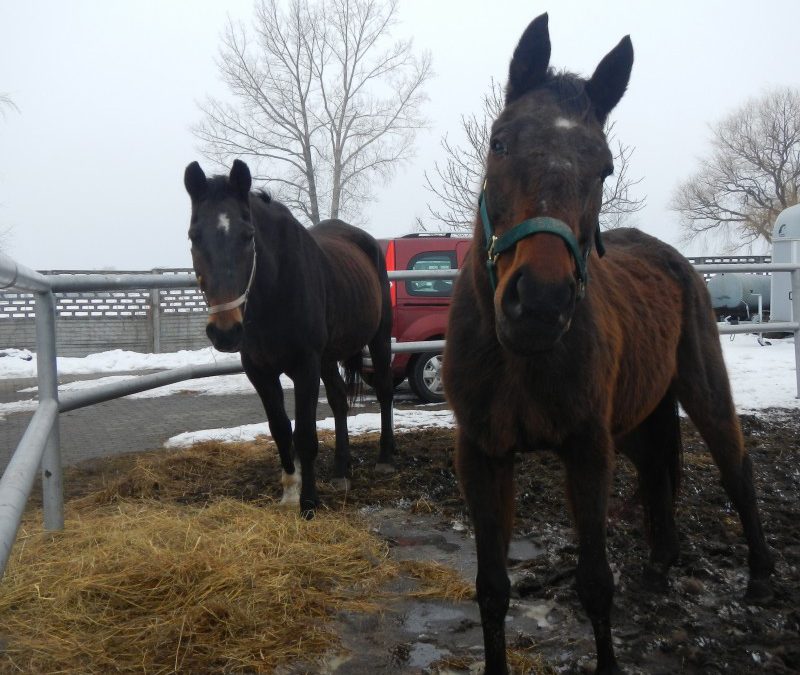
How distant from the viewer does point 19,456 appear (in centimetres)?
176

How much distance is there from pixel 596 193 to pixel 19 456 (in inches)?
71.2

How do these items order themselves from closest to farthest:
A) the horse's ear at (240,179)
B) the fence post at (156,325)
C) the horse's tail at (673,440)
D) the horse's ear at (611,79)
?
the horse's ear at (611,79) < the horse's tail at (673,440) < the horse's ear at (240,179) < the fence post at (156,325)

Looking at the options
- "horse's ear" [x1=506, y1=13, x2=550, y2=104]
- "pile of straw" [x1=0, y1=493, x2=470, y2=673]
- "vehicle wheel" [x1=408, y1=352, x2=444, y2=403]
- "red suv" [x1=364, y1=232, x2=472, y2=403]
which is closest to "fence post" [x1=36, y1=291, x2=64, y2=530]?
"pile of straw" [x1=0, y1=493, x2=470, y2=673]

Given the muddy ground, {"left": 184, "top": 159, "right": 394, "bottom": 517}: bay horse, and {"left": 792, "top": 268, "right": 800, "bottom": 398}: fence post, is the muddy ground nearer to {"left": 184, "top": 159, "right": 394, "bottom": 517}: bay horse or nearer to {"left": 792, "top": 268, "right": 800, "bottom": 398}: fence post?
{"left": 184, "top": 159, "right": 394, "bottom": 517}: bay horse

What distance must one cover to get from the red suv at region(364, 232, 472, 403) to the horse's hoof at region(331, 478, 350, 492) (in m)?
3.65

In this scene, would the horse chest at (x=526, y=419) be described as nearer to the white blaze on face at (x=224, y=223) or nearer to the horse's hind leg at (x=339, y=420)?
the white blaze on face at (x=224, y=223)

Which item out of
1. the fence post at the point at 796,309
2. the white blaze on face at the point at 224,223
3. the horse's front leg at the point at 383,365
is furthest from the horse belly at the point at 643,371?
the fence post at the point at 796,309

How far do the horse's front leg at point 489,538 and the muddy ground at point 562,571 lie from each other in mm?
191

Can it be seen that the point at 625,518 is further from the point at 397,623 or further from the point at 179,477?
the point at 179,477

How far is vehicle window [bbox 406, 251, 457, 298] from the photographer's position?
853 centimetres

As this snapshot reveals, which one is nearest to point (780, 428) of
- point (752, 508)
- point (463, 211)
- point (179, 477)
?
point (752, 508)

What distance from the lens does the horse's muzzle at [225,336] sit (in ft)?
11.6

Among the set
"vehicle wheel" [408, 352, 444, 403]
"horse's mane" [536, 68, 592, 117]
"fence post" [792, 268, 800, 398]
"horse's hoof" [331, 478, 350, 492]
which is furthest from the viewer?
"vehicle wheel" [408, 352, 444, 403]

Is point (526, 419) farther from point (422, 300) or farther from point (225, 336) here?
point (422, 300)
